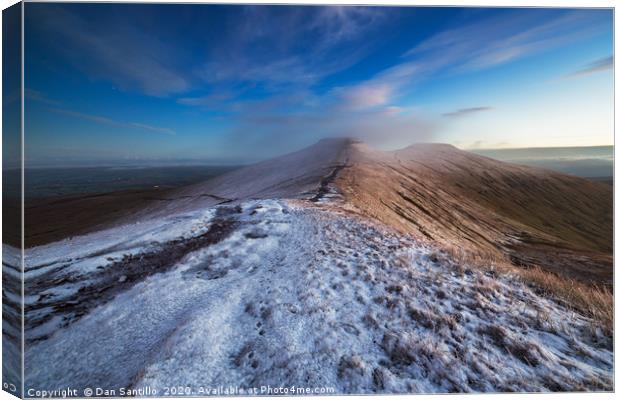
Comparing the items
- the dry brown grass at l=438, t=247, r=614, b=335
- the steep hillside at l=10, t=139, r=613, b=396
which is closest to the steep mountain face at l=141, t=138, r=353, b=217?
the steep hillside at l=10, t=139, r=613, b=396

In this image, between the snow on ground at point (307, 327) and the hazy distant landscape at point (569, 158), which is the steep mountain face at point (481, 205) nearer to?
the hazy distant landscape at point (569, 158)

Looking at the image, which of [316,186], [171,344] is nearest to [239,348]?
[171,344]

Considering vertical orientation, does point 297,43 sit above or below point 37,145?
above

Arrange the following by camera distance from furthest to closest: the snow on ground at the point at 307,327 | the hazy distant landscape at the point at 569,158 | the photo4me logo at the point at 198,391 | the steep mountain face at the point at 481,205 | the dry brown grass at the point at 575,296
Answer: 1. the steep mountain face at the point at 481,205
2. the hazy distant landscape at the point at 569,158
3. the dry brown grass at the point at 575,296
4. the photo4me logo at the point at 198,391
5. the snow on ground at the point at 307,327

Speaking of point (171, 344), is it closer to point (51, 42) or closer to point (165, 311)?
point (165, 311)

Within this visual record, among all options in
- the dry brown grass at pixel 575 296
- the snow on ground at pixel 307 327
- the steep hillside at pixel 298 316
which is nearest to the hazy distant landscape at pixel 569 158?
the steep hillside at pixel 298 316

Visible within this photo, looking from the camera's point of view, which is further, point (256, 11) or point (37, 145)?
point (256, 11)

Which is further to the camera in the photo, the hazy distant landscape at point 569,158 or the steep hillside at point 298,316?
the hazy distant landscape at point 569,158
